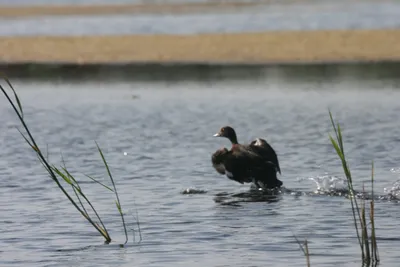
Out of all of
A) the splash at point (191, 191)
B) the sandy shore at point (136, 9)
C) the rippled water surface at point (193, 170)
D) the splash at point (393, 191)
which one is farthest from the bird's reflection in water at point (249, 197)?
the sandy shore at point (136, 9)

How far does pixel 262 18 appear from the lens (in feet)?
165

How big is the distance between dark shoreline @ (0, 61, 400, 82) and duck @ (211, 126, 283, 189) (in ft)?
46.9

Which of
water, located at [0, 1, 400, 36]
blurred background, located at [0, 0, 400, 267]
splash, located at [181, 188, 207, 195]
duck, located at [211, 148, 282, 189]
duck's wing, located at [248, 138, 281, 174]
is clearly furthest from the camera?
water, located at [0, 1, 400, 36]

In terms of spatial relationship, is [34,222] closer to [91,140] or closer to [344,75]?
[91,140]

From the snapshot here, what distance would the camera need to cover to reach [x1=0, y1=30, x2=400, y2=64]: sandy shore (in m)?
29.8

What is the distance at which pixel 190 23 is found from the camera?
4747cm

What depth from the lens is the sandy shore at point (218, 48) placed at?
29.8 metres

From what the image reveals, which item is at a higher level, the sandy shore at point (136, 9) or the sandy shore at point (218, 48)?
the sandy shore at point (136, 9)

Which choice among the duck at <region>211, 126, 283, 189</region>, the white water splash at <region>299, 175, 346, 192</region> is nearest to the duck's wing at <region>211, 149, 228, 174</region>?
the duck at <region>211, 126, 283, 189</region>

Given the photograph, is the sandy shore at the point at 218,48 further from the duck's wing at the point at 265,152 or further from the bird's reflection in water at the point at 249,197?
the bird's reflection in water at the point at 249,197

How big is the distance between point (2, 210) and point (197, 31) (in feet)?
95.3

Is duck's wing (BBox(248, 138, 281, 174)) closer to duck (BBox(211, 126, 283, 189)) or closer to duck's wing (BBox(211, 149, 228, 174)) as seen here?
duck (BBox(211, 126, 283, 189))

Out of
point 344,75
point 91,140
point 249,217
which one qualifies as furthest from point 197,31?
point 249,217

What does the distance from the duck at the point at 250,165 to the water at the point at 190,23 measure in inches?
1048
